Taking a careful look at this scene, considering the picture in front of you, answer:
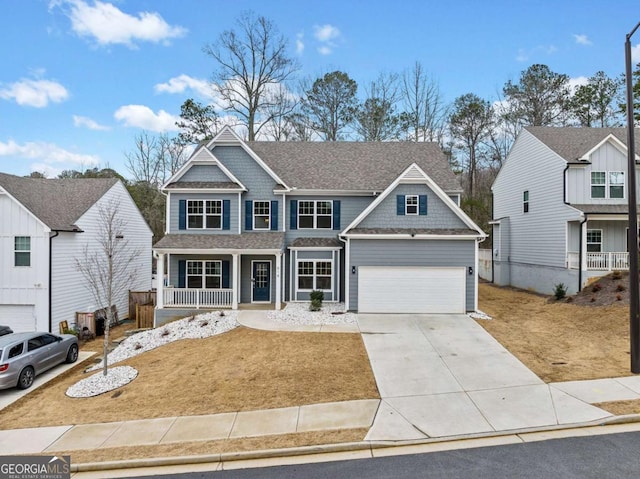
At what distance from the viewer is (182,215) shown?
57.4 feet

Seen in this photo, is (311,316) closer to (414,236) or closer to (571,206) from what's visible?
(414,236)

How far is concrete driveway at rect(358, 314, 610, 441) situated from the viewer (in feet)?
21.9

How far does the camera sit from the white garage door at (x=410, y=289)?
49.8 feet

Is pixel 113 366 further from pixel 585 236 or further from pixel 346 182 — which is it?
pixel 585 236

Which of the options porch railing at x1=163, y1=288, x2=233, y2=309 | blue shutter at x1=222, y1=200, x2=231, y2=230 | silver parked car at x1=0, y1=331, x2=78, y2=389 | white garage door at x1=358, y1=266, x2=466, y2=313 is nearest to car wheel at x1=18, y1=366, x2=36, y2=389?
silver parked car at x1=0, y1=331, x2=78, y2=389

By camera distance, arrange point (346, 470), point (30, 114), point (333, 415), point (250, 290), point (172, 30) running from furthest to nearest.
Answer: point (30, 114), point (172, 30), point (250, 290), point (333, 415), point (346, 470)

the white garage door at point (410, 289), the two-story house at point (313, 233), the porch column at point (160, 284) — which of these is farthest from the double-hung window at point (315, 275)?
the porch column at point (160, 284)

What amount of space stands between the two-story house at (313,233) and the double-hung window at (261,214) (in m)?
0.05

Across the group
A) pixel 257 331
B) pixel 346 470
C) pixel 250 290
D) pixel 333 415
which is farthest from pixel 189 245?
pixel 346 470

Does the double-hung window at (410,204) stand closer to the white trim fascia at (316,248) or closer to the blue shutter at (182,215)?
the white trim fascia at (316,248)

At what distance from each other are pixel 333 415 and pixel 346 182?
13042 millimetres

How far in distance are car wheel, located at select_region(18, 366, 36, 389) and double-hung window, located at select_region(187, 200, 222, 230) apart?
8366 millimetres

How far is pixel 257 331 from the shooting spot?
42.4ft

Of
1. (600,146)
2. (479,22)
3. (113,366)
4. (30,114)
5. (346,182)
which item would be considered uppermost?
(479,22)
